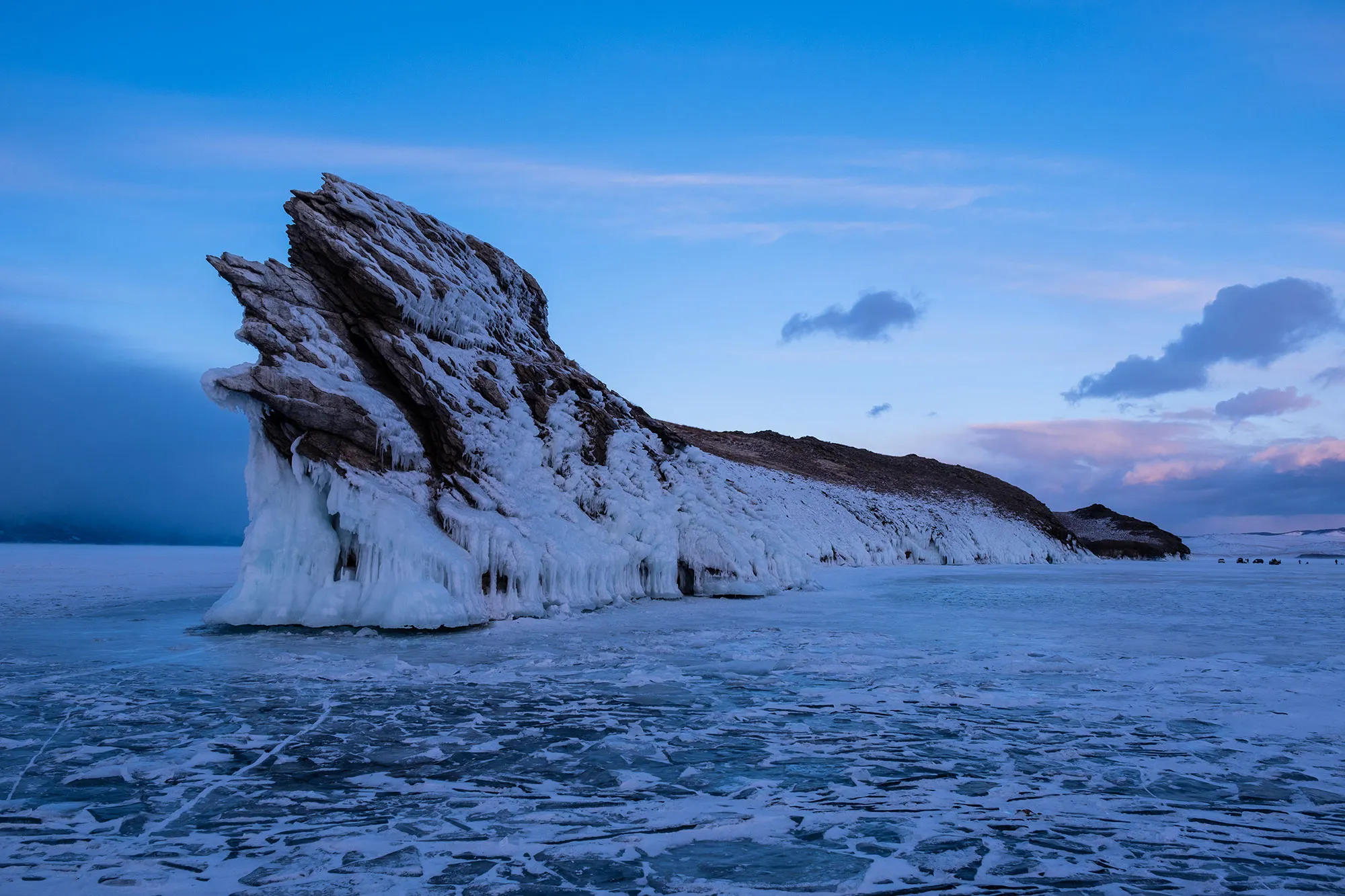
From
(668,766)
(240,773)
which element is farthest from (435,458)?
(668,766)

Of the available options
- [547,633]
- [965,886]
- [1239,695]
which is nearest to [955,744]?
[965,886]

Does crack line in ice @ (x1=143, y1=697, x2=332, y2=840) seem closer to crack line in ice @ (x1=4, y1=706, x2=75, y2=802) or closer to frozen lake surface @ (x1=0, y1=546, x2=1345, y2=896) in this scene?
frozen lake surface @ (x1=0, y1=546, x2=1345, y2=896)

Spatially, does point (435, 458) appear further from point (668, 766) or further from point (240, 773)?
point (668, 766)

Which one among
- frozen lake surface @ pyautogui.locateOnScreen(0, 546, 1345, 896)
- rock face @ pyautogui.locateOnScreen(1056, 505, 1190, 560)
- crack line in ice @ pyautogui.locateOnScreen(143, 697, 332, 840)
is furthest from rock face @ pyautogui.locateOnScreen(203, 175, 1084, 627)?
rock face @ pyautogui.locateOnScreen(1056, 505, 1190, 560)

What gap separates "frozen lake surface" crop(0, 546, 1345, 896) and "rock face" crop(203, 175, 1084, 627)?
178cm

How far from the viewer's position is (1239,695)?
7680 mm

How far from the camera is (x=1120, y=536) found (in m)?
64.8

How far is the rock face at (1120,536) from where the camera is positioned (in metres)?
61.3

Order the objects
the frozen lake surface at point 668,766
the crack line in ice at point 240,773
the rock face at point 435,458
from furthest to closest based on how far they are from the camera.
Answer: the rock face at point 435,458 < the crack line in ice at point 240,773 < the frozen lake surface at point 668,766

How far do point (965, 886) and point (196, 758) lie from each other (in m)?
4.77

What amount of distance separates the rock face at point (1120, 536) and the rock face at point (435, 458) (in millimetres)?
48458

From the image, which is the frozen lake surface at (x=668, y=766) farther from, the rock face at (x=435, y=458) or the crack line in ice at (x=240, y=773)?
the rock face at (x=435, y=458)

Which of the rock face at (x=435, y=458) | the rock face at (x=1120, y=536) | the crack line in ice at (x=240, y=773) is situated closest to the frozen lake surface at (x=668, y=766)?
the crack line in ice at (x=240, y=773)

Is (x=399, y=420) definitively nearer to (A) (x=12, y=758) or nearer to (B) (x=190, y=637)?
(B) (x=190, y=637)
